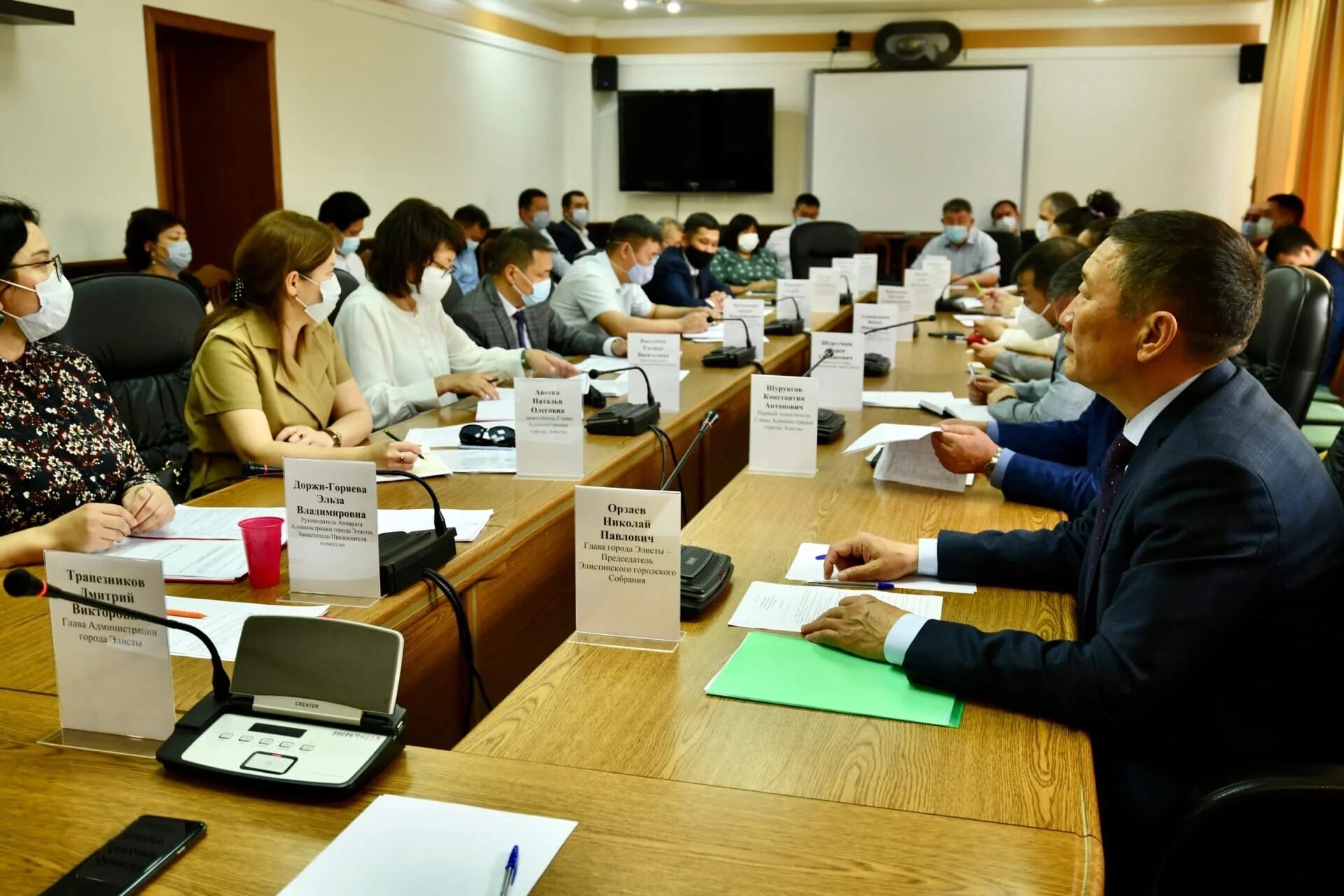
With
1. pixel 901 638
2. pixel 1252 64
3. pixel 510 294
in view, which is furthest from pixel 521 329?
pixel 1252 64

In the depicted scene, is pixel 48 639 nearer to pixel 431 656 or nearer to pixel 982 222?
pixel 431 656

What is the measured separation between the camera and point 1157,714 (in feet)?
4.37

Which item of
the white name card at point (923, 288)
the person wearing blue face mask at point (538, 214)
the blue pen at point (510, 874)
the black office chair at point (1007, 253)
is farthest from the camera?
the person wearing blue face mask at point (538, 214)

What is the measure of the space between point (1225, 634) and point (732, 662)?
0.56 metres

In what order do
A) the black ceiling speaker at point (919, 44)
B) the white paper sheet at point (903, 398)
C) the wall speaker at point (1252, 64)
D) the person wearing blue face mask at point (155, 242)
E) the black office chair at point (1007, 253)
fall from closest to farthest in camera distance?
the white paper sheet at point (903, 398)
the person wearing blue face mask at point (155, 242)
the black office chair at point (1007, 253)
the wall speaker at point (1252, 64)
the black ceiling speaker at point (919, 44)

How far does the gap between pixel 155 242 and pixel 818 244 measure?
488 cm

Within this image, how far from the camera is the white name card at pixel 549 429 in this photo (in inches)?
90.4

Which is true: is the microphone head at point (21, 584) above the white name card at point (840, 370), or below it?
above

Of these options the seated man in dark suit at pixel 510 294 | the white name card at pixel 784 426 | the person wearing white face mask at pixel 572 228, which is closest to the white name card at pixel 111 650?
the white name card at pixel 784 426

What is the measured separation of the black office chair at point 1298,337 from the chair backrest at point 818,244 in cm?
544

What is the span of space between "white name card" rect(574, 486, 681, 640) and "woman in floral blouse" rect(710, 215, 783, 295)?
6500mm

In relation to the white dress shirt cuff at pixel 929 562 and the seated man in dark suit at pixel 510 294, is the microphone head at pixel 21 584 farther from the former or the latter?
the seated man in dark suit at pixel 510 294

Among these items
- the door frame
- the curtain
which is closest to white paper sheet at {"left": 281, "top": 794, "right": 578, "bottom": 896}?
the door frame

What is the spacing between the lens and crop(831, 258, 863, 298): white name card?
6.56m
